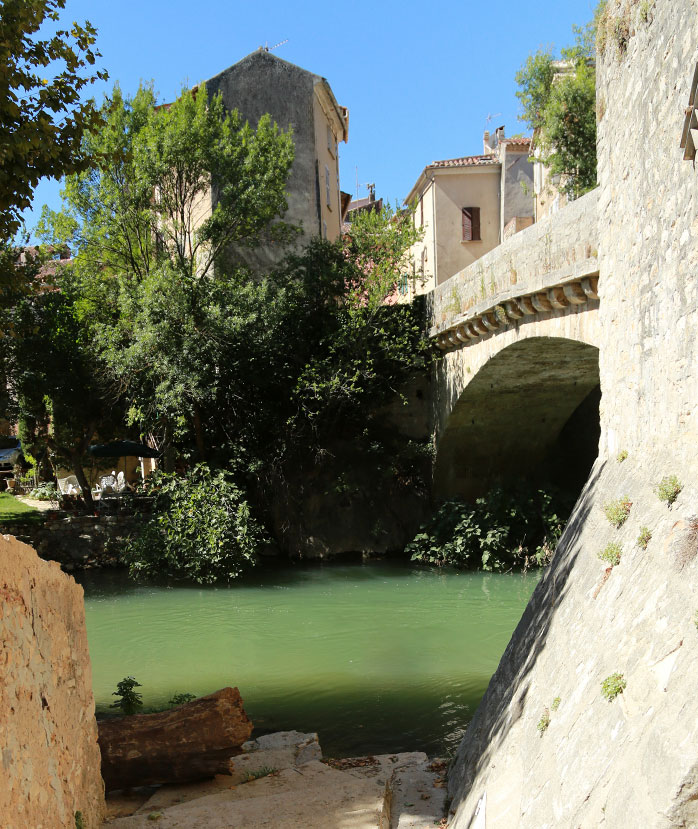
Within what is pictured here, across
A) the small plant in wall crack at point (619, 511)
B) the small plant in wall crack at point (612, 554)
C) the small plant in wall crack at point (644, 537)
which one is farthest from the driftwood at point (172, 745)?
the small plant in wall crack at point (644, 537)

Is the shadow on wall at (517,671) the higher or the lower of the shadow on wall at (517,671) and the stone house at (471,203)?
the lower

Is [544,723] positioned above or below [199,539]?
above

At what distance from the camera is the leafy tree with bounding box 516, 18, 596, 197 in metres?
18.5

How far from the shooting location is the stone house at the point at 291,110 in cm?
2128

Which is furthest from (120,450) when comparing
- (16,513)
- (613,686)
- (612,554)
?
(613,686)

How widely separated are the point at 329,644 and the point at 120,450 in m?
9.28

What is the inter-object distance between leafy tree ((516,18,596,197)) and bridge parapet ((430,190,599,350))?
549 cm

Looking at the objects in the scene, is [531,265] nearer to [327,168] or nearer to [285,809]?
[285,809]

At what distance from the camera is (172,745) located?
579 centimetres

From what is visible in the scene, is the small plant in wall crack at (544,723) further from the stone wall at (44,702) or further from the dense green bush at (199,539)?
the dense green bush at (199,539)

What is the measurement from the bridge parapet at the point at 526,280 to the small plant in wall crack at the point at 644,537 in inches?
182

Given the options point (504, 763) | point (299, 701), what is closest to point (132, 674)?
point (299, 701)

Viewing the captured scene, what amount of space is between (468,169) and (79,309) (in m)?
15.8

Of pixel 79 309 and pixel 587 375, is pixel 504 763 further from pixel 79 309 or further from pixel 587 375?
pixel 79 309
